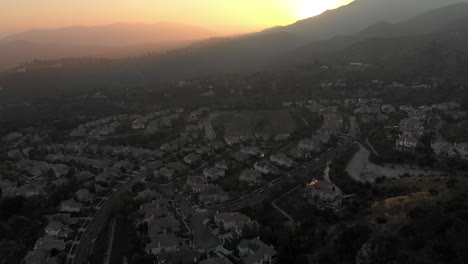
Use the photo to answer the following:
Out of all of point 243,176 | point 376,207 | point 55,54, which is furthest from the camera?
point 55,54

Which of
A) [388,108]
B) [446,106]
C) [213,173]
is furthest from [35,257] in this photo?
[446,106]

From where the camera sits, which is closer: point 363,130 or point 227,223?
point 227,223

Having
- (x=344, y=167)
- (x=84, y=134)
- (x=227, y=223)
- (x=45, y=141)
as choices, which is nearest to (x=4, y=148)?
(x=45, y=141)

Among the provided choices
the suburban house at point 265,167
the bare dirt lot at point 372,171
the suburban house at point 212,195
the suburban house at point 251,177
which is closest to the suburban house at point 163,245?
the suburban house at point 212,195

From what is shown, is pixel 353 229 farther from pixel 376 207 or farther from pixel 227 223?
pixel 227 223

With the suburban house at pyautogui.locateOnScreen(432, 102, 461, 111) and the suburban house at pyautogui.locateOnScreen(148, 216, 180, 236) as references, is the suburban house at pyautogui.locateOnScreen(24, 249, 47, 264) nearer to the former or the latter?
the suburban house at pyautogui.locateOnScreen(148, 216, 180, 236)

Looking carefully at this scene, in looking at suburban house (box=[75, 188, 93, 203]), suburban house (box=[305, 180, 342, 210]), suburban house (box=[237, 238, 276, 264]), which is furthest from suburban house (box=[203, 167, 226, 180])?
suburban house (box=[237, 238, 276, 264])
